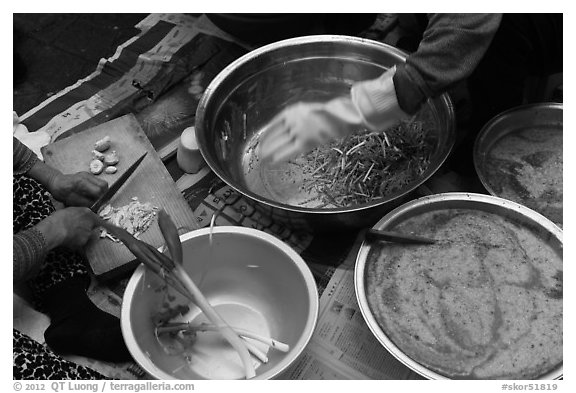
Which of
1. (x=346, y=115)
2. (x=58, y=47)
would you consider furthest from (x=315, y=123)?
(x=58, y=47)

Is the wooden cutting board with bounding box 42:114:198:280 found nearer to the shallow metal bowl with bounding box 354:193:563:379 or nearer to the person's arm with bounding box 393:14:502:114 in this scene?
the shallow metal bowl with bounding box 354:193:563:379

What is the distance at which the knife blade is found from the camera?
1.85m

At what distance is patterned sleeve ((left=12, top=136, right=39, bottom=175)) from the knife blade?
0.25m

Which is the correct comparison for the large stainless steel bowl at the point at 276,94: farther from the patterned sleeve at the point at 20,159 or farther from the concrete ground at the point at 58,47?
the concrete ground at the point at 58,47

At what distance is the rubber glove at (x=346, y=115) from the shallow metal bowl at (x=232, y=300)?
0.35 meters

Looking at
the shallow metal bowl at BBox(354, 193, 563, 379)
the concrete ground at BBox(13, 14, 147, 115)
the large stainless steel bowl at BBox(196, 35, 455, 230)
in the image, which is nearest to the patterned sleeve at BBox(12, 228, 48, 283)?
the large stainless steel bowl at BBox(196, 35, 455, 230)

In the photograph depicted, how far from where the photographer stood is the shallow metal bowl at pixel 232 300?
146 centimetres

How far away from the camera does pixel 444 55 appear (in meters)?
1.50

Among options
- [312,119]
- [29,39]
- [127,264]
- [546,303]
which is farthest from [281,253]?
[29,39]

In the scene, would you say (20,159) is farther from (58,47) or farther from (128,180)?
(58,47)

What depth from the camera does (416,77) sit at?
1531 millimetres

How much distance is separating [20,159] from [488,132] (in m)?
1.70

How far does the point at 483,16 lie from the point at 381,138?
63 cm

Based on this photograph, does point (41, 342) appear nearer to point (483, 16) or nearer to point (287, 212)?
point (287, 212)
